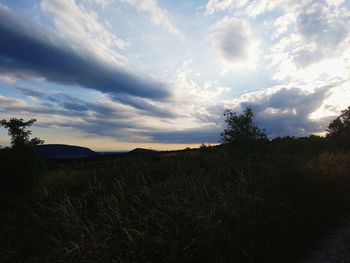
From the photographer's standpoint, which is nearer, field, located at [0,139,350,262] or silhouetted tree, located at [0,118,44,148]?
field, located at [0,139,350,262]

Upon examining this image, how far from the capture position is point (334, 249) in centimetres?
692

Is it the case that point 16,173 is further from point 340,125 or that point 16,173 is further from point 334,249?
point 340,125

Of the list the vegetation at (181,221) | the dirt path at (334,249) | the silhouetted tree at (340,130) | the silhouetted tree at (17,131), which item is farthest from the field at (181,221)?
the silhouetted tree at (340,130)

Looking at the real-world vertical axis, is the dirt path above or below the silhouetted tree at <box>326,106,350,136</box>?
below

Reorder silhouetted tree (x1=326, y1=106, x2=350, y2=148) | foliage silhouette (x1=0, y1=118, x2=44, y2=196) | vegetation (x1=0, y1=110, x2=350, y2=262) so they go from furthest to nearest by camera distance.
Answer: silhouetted tree (x1=326, y1=106, x2=350, y2=148), foliage silhouette (x1=0, y1=118, x2=44, y2=196), vegetation (x1=0, y1=110, x2=350, y2=262)

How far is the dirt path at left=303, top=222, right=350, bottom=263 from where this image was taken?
639 centimetres

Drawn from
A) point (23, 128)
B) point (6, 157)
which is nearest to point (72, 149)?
point (23, 128)

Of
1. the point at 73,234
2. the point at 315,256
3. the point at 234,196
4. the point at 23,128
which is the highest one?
the point at 23,128

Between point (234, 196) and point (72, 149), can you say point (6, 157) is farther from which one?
point (72, 149)

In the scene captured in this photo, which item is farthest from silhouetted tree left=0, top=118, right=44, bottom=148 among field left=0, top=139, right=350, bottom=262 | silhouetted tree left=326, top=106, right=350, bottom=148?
silhouetted tree left=326, top=106, right=350, bottom=148

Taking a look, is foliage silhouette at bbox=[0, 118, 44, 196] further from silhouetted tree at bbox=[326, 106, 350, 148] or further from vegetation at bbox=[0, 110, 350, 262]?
silhouetted tree at bbox=[326, 106, 350, 148]

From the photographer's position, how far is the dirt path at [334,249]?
639cm

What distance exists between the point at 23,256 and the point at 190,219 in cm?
353

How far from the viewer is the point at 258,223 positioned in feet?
24.8
